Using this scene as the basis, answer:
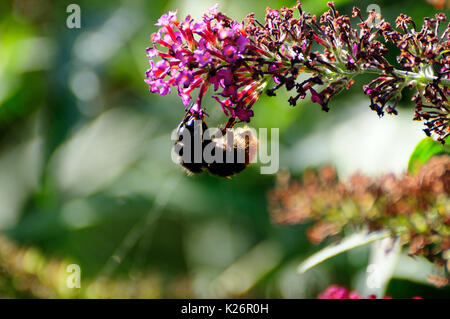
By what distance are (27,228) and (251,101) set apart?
2.43 m

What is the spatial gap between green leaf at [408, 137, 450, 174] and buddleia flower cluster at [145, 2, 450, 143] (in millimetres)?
192

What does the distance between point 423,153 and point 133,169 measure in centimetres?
231

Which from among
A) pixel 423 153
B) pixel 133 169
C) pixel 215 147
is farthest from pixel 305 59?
pixel 133 169

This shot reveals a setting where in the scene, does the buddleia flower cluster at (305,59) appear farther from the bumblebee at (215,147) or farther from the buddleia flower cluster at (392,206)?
the bumblebee at (215,147)

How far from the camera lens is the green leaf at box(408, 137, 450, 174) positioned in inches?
58.9

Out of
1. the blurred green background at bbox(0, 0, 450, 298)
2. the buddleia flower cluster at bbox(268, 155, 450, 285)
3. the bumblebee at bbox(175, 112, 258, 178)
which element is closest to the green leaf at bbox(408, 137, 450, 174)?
the buddleia flower cluster at bbox(268, 155, 450, 285)

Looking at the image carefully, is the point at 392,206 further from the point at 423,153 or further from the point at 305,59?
the point at 305,59

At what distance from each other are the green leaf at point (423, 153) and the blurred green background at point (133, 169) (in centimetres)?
65

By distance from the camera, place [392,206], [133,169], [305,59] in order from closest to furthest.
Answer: [305,59], [392,206], [133,169]

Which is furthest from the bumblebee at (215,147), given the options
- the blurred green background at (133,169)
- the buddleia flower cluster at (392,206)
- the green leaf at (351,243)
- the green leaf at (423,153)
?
the blurred green background at (133,169)

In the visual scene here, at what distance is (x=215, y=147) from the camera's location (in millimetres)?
1806

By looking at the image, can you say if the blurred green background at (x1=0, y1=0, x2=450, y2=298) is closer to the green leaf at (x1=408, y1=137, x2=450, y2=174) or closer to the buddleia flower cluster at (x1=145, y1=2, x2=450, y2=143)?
the green leaf at (x1=408, y1=137, x2=450, y2=174)

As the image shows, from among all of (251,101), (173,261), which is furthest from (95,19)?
(251,101)
